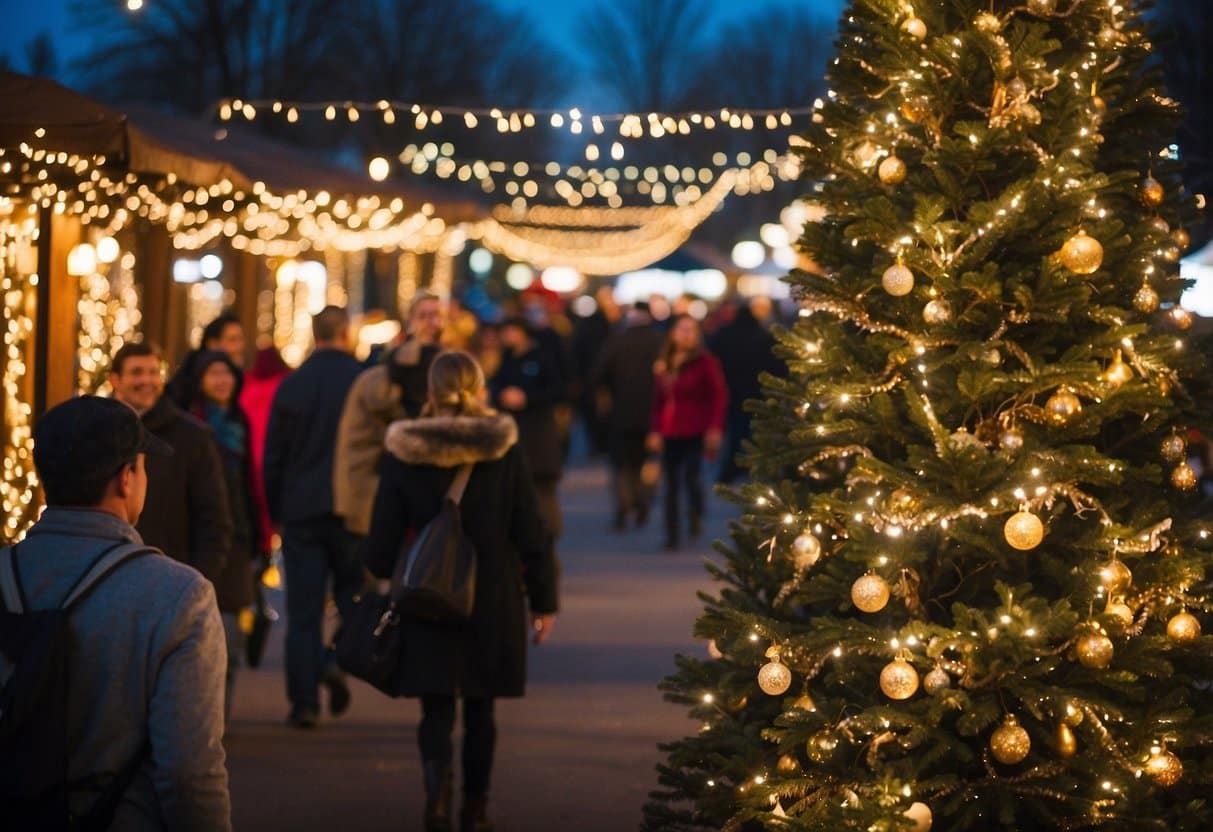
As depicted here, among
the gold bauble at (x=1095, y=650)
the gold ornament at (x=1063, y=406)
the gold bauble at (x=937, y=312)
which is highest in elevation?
the gold bauble at (x=937, y=312)

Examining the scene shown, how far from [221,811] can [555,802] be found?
442 centimetres

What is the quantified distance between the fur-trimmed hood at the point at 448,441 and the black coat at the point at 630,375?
11.4 meters

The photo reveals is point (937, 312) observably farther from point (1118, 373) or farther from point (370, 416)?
point (370, 416)

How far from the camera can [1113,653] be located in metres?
5.90

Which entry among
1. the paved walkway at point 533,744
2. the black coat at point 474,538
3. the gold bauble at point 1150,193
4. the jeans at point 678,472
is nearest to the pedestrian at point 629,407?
the jeans at point 678,472

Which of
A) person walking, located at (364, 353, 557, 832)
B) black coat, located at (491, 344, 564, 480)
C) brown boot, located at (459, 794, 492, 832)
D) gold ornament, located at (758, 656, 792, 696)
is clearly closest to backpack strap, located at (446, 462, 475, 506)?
person walking, located at (364, 353, 557, 832)

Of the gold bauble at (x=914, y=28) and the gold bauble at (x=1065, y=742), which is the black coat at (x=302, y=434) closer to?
the gold bauble at (x=914, y=28)

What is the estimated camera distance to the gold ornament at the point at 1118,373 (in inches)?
236

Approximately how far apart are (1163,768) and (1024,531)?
2.66ft

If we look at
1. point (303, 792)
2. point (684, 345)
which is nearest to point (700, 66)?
point (684, 345)

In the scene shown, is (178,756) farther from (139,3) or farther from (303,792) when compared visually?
(139,3)

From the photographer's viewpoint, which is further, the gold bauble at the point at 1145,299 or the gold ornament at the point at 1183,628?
the gold bauble at the point at 1145,299

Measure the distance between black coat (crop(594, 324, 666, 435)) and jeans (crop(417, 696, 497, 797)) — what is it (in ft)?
37.1

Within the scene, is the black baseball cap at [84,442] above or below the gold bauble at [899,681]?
above
